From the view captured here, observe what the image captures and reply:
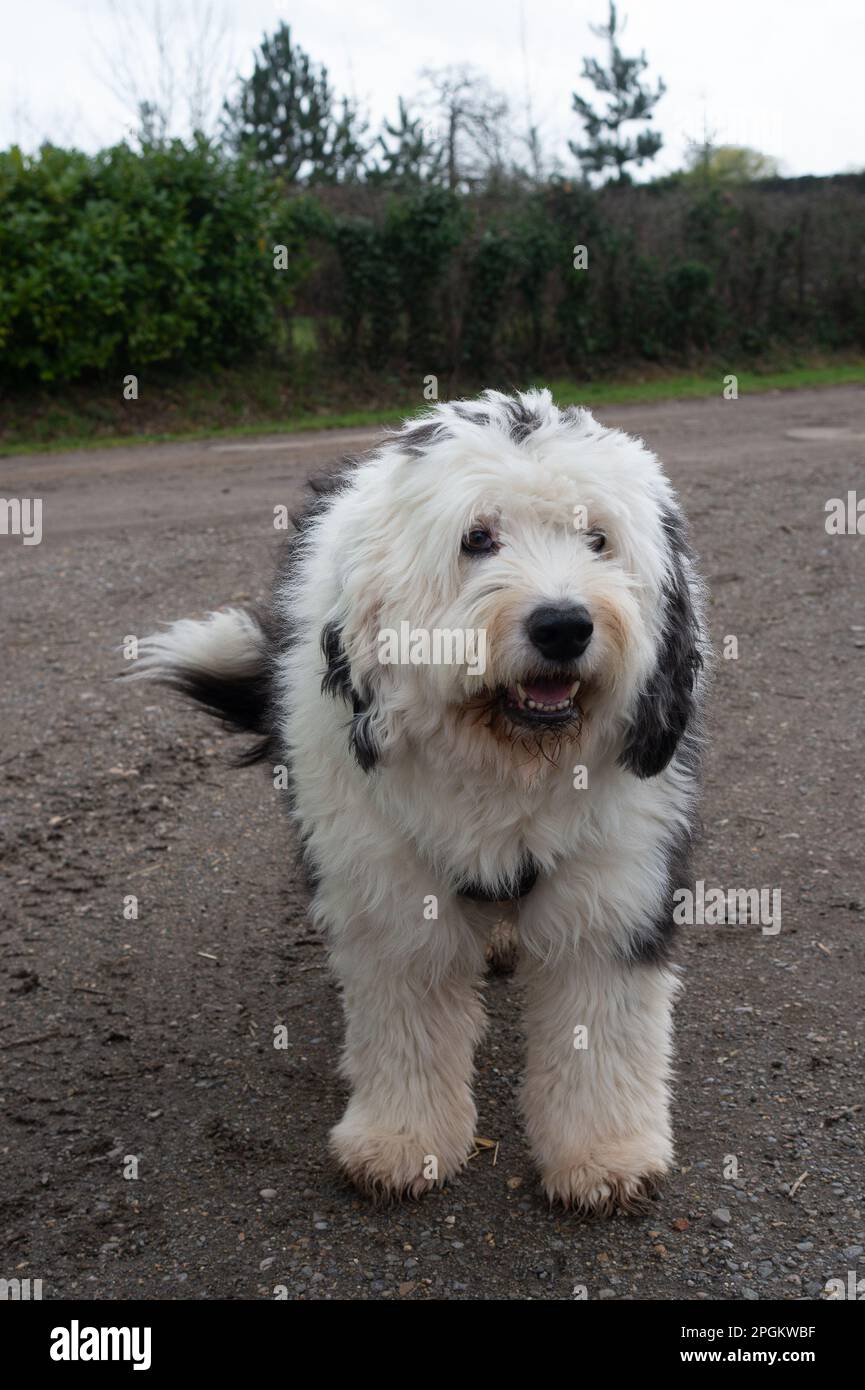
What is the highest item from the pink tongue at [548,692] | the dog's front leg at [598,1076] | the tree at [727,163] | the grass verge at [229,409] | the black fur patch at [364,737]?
the tree at [727,163]

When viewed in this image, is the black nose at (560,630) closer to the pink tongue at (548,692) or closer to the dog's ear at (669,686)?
the pink tongue at (548,692)

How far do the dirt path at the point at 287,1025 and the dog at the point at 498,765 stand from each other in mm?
178

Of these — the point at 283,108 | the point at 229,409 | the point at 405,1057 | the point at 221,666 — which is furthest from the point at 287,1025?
the point at 283,108

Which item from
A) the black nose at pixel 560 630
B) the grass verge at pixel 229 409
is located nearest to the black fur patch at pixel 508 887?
the black nose at pixel 560 630

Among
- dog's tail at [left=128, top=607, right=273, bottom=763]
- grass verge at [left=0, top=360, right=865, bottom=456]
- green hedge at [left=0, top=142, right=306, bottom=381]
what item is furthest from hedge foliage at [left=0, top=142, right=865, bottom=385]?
dog's tail at [left=128, top=607, right=273, bottom=763]

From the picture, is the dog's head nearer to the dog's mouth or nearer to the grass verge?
the dog's mouth

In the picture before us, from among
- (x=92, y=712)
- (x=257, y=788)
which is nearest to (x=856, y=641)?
(x=257, y=788)

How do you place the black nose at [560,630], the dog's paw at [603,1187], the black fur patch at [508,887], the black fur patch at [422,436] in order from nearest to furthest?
the black nose at [560,630] → the black fur patch at [422,436] → the black fur patch at [508,887] → the dog's paw at [603,1187]

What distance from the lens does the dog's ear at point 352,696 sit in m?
2.73

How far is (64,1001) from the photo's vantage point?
3910 mm

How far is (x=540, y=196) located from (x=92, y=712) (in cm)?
1250

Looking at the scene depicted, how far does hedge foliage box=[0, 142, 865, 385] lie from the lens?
514 inches

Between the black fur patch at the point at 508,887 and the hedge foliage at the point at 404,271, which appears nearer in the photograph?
the black fur patch at the point at 508,887

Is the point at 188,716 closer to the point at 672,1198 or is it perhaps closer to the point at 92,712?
the point at 92,712
